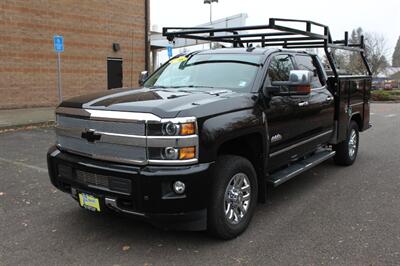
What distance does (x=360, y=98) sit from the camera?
7.82 m

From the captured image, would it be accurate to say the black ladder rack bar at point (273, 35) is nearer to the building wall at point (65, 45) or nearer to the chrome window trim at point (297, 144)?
the chrome window trim at point (297, 144)

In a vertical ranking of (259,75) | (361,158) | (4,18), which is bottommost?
(361,158)

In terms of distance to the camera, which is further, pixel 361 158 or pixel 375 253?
pixel 361 158

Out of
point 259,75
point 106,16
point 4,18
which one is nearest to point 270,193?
point 259,75

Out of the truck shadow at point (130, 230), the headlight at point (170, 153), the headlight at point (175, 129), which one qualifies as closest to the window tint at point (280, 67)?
the truck shadow at point (130, 230)

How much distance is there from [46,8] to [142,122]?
14275mm

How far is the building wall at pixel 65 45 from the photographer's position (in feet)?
49.8

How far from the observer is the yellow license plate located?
3.97 m

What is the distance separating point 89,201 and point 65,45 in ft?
46.8

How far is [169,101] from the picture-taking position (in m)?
3.91

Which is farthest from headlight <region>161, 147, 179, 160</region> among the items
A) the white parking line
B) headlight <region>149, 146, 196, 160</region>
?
the white parking line

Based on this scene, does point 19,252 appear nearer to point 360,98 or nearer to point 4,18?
point 360,98

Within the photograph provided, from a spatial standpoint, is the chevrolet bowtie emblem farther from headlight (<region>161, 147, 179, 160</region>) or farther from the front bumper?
headlight (<region>161, 147, 179, 160</region>)

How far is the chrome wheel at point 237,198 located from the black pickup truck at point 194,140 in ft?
0.04
